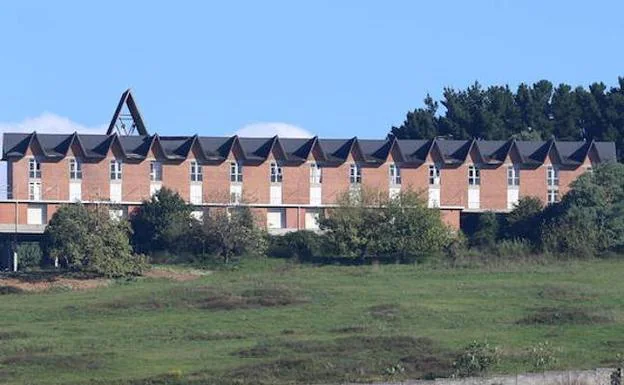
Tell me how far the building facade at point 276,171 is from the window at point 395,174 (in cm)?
8

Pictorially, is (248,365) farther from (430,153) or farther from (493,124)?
(493,124)

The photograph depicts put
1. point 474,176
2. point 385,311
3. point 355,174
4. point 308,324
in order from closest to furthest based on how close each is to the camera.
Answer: point 308,324
point 385,311
point 355,174
point 474,176

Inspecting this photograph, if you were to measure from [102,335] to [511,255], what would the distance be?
31.9 m

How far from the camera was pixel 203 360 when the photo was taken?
5250cm

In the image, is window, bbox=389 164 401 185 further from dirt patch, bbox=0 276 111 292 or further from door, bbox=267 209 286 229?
dirt patch, bbox=0 276 111 292

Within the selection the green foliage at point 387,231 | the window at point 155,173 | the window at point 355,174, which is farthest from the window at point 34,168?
the window at point 355,174

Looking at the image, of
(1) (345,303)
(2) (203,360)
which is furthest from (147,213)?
(2) (203,360)

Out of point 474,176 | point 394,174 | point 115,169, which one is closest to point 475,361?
point 115,169

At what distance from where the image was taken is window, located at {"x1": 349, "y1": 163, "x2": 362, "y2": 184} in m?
100

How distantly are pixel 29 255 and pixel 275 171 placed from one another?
15.5 meters

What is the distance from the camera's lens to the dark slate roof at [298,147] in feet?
319

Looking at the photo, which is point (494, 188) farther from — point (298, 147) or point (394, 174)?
point (298, 147)

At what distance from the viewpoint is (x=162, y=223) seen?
295 ft

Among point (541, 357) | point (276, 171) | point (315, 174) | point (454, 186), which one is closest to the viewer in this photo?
point (541, 357)
